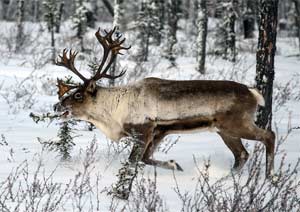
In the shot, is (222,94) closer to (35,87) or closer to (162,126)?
(162,126)

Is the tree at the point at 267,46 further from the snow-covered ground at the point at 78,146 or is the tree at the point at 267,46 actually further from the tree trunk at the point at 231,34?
the tree trunk at the point at 231,34

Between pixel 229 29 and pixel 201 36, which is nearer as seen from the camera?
pixel 201 36

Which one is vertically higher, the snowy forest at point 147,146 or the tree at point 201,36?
the tree at point 201,36

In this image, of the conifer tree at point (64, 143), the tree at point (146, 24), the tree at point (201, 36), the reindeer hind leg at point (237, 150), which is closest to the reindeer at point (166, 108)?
the conifer tree at point (64, 143)

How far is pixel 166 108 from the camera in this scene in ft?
22.2

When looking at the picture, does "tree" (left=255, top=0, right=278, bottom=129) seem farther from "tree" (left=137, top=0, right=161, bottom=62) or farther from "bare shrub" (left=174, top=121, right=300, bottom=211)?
"tree" (left=137, top=0, right=161, bottom=62)

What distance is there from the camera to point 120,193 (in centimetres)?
558

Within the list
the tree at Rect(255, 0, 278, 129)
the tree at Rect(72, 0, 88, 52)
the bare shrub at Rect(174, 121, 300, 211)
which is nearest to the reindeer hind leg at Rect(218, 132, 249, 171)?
the bare shrub at Rect(174, 121, 300, 211)

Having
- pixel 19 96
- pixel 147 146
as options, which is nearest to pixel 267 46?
pixel 147 146

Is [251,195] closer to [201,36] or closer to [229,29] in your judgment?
[201,36]

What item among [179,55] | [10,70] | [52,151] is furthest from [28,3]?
[52,151]

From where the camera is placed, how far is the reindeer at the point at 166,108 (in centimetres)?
676

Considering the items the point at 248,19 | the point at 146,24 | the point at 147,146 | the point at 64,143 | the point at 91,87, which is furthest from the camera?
the point at 248,19

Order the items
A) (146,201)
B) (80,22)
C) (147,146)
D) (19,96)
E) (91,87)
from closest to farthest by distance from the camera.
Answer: (146,201) < (147,146) < (91,87) < (19,96) < (80,22)
